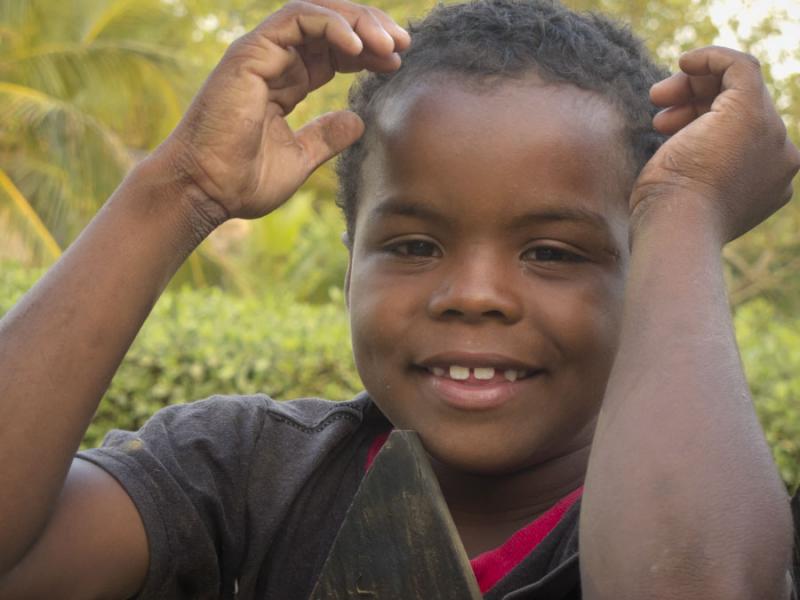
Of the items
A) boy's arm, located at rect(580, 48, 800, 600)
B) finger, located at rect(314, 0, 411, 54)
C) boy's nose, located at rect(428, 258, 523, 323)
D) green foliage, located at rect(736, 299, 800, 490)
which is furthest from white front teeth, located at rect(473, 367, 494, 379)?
green foliage, located at rect(736, 299, 800, 490)

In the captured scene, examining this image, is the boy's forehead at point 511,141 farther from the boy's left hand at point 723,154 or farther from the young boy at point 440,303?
the boy's left hand at point 723,154

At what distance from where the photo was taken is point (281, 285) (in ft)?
44.6

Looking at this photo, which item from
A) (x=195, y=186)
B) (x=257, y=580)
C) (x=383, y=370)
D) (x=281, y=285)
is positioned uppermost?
(x=195, y=186)

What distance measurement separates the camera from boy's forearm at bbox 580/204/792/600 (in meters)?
1.66

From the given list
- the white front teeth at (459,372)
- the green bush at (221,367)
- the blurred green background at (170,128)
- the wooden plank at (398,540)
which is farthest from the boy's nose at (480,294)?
the blurred green background at (170,128)

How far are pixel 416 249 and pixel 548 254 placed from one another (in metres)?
0.26

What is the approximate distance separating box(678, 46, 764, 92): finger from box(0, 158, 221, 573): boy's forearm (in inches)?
37.4

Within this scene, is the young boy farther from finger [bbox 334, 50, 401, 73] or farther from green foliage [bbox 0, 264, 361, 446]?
green foliage [bbox 0, 264, 361, 446]

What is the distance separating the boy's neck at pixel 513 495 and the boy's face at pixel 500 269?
3.6 inches

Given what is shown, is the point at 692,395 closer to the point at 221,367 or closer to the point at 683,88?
the point at 683,88

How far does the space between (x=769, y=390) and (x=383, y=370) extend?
10.6 feet

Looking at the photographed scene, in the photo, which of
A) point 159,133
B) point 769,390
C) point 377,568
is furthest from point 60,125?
point 377,568

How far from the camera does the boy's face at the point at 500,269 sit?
2203mm

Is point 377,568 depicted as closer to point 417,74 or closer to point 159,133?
point 417,74
